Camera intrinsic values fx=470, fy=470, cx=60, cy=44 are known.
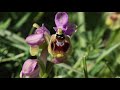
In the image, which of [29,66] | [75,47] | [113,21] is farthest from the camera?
[113,21]

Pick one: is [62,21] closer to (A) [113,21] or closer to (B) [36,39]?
(B) [36,39]

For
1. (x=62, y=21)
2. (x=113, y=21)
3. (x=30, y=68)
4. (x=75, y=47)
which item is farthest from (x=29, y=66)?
(x=113, y=21)

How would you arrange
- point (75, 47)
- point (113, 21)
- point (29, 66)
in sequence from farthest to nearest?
point (113, 21)
point (75, 47)
point (29, 66)

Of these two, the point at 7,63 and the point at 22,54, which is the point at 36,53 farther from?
the point at 7,63

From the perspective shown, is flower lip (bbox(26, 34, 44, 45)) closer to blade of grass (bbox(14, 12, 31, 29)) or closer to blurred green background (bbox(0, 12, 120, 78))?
blurred green background (bbox(0, 12, 120, 78))

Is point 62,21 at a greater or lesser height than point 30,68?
greater

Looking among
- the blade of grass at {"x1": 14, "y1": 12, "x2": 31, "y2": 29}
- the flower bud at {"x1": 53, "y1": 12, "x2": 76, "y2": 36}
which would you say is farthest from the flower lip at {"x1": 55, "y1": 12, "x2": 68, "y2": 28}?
the blade of grass at {"x1": 14, "y1": 12, "x2": 31, "y2": 29}

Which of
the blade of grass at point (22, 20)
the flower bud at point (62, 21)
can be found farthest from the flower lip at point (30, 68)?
the blade of grass at point (22, 20)
